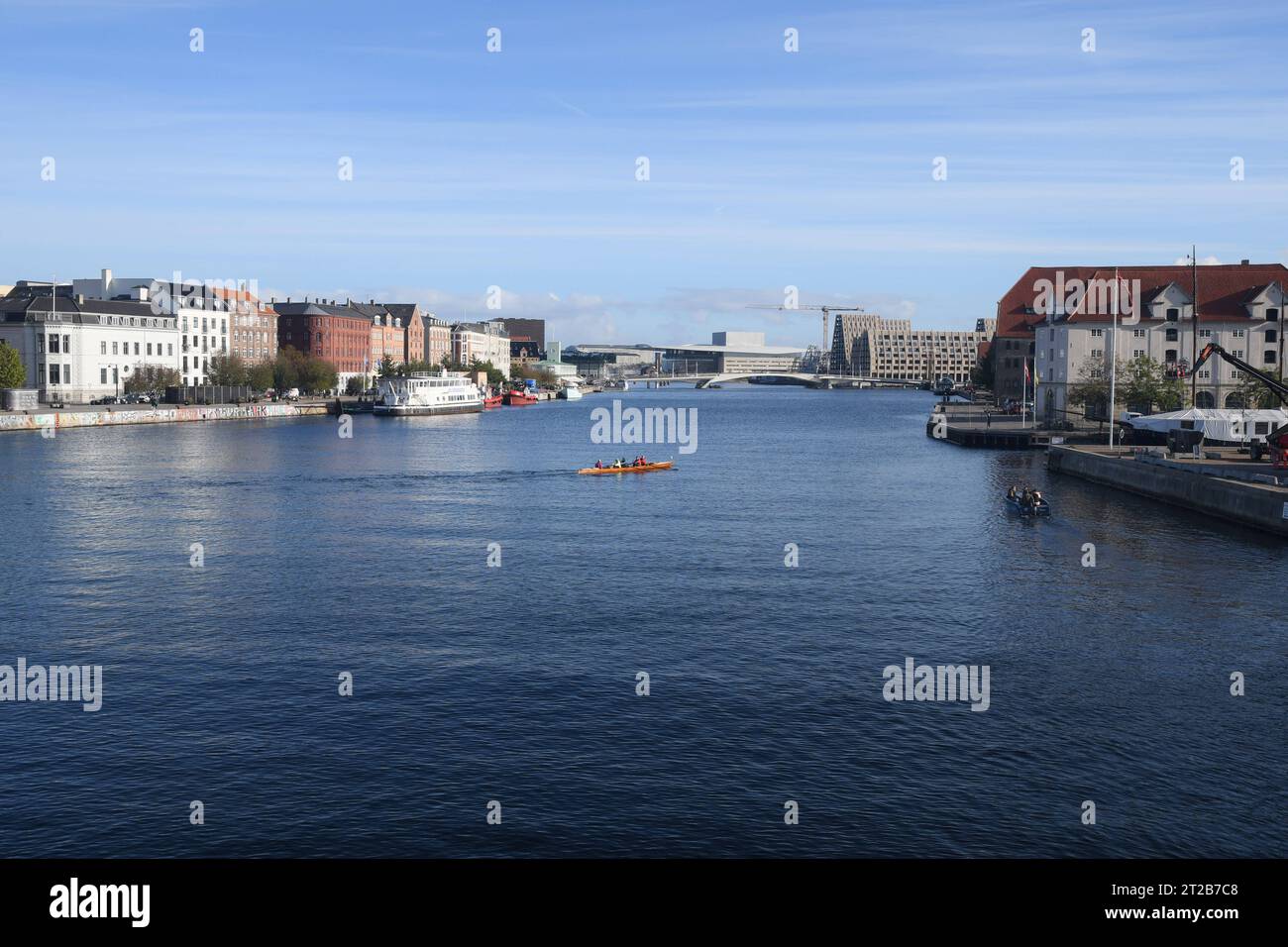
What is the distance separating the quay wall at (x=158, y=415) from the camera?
11481 cm

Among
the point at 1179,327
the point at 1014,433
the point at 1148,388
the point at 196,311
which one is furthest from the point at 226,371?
the point at 1179,327

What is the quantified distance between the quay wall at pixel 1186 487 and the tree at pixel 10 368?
312ft

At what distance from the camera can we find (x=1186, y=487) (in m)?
63.2

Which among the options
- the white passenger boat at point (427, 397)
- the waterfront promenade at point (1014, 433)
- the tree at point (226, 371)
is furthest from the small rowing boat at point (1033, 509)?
the tree at point (226, 371)

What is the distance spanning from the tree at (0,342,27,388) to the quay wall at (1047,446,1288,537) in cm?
9523

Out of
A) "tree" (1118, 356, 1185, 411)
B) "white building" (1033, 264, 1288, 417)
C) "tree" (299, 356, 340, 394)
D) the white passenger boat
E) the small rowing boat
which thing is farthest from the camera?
"tree" (299, 356, 340, 394)

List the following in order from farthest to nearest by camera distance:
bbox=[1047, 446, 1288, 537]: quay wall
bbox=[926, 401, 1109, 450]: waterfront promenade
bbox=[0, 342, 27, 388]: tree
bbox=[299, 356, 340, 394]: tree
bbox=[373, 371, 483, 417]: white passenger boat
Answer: bbox=[299, 356, 340, 394]: tree, bbox=[373, 371, 483, 417]: white passenger boat, bbox=[0, 342, 27, 388]: tree, bbox=[926, 401, 1109, 450]: waterfront promenade, bbox=[1047, 446, 1288, 537]: quay wall

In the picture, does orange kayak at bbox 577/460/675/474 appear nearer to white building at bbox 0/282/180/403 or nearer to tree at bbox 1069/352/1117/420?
tree at bbox 1069/352/1117/420

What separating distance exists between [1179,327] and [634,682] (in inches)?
4045

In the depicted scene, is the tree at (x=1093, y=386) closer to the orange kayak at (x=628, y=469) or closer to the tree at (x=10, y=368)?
the orange kayak at (x=628, y=469)

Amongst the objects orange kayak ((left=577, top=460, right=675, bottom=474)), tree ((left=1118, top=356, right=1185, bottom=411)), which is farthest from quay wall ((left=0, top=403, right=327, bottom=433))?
tree ((left=1118, top=356, right=1185, bottom=411))

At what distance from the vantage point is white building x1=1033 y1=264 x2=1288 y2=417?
114 meters
